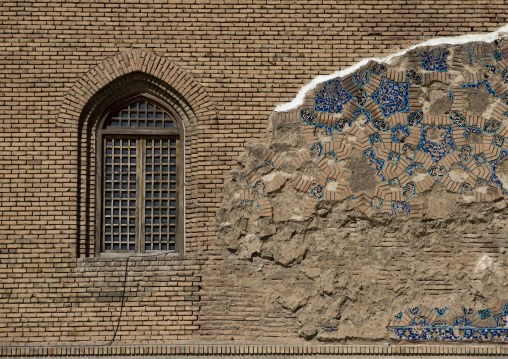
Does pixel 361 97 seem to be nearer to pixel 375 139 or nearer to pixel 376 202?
pixel 375 139

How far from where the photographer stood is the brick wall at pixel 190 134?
841 centimetres

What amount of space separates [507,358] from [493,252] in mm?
1282

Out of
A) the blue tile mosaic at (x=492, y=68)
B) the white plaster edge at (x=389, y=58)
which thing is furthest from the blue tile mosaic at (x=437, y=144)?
the white plaster edge at (x=389, y=58)

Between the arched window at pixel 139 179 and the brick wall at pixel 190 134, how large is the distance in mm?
224

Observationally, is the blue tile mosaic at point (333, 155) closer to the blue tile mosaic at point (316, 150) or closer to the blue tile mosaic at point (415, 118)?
the blue tile mosaic at point (316, 150)

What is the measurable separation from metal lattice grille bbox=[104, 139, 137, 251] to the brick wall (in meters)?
0.26

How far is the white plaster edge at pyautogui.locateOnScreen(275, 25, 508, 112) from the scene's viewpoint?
8750 millimetres

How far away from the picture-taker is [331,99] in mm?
8734

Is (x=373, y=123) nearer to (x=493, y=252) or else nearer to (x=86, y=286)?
(x=493, y=252)

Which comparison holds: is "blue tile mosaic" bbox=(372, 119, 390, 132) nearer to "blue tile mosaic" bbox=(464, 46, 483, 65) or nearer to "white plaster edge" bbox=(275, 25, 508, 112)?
"white plaster edge" bbox=(275, 25, 508, 112)

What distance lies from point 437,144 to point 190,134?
3164mm

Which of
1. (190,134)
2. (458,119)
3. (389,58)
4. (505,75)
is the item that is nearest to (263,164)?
(190,134)

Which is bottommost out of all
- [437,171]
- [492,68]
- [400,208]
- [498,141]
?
[400,208]

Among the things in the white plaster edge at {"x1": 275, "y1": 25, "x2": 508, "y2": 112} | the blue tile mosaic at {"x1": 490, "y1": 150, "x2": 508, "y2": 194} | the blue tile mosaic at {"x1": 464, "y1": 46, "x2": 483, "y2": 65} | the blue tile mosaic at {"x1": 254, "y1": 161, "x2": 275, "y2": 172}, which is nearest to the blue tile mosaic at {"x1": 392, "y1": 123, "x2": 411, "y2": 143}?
the white plaster edge at {"x1": 275, "y1": 25, "x2": 508, "y2": 112}
